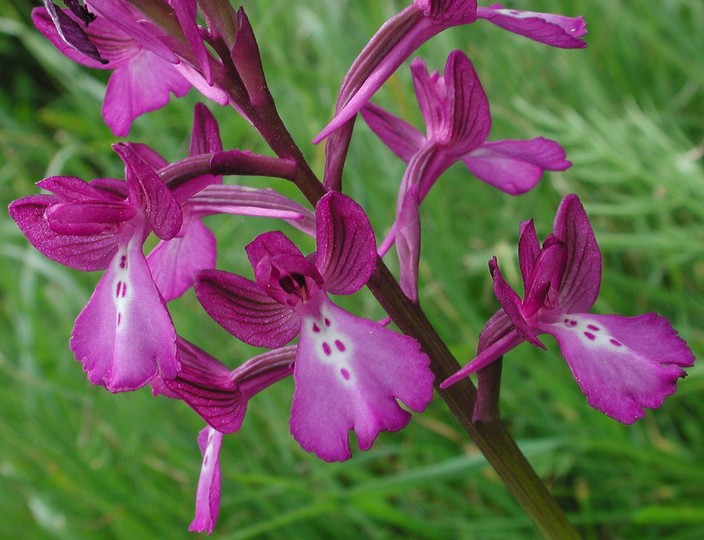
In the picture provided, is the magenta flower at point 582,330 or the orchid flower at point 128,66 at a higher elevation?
the orchid flower at point 128,66

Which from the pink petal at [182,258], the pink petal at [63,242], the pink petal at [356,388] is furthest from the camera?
the pink petal at [182,258]

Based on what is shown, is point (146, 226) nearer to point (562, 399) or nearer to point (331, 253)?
point (331, 253)

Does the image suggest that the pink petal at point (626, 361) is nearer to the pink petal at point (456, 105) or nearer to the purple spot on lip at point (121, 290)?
the pink petal at point (456, 105)

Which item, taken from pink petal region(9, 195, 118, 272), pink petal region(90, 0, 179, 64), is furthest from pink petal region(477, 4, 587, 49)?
pink petal region(9, 195, 118, 272)

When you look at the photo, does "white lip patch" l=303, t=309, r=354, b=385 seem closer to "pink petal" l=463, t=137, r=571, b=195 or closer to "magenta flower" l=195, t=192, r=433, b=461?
"magenta flower" l=195, t=192, r=433, b=461

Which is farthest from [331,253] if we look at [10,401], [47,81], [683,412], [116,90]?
[47,81]

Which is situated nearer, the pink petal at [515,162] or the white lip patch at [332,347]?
the white lip patch at [332,347]

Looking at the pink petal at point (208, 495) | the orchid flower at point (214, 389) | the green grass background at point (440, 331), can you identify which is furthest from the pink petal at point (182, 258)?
the green grass background at point (440, 331)

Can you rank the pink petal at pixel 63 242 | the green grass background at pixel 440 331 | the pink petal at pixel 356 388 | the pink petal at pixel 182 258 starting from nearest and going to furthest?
the pink petal at pixel 356 388 < the pink petal at pixel 63 242 < the pink petal at pixel 182 258 < the green grass background at pixel 440 331

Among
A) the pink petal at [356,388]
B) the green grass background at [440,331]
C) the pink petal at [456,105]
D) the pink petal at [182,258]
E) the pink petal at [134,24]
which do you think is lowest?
the green grass background at [440,331]
